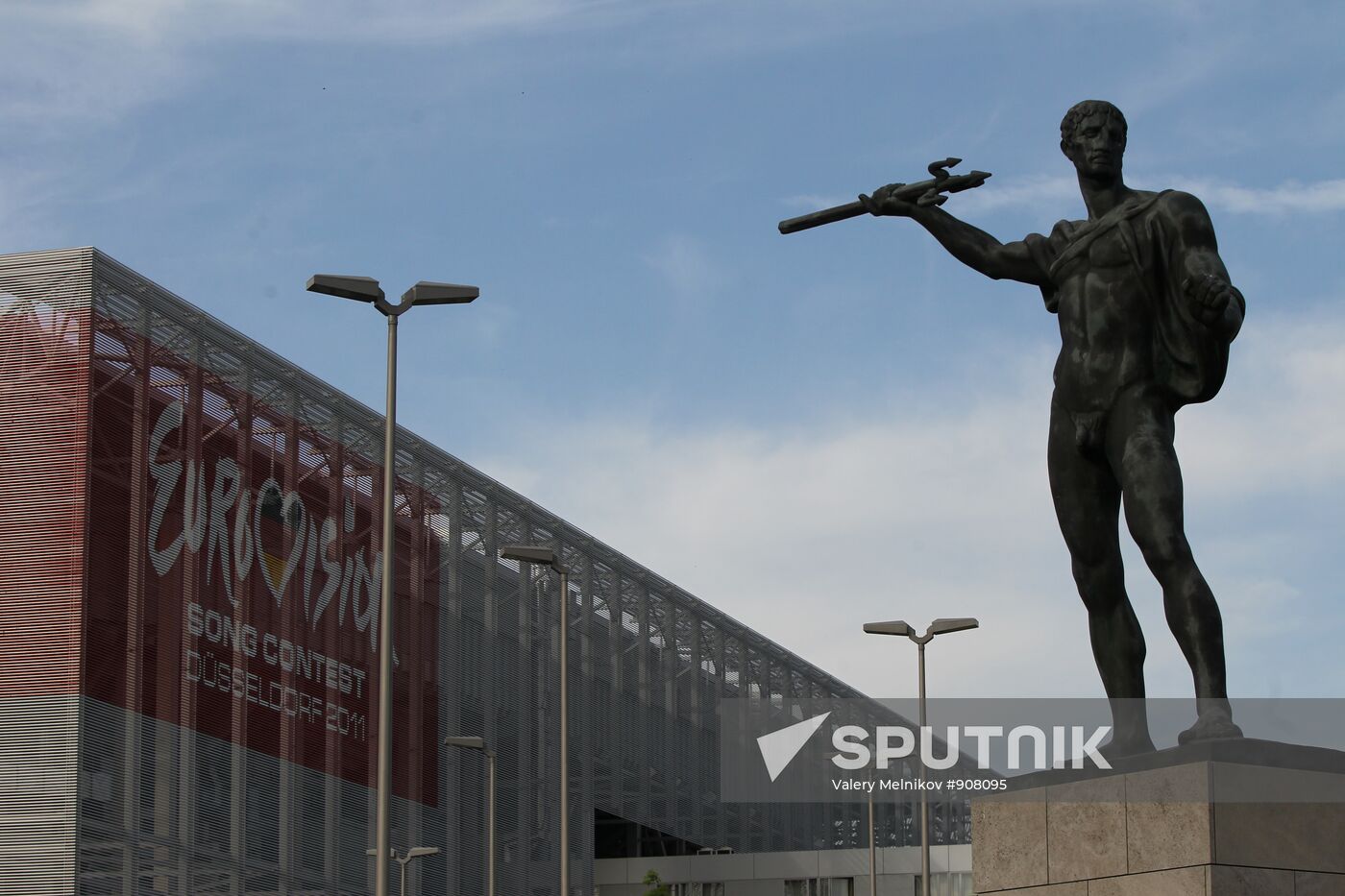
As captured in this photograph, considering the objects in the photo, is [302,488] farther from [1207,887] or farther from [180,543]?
[1207,887]

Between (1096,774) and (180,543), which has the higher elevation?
(180,543)

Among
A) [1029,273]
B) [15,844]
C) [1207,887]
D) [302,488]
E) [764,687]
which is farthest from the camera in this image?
[764,687]

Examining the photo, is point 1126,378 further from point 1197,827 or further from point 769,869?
point 769,869

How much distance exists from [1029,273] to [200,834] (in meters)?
36.4

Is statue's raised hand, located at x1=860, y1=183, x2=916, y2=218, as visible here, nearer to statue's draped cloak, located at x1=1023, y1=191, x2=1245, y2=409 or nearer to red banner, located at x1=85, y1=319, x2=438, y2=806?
statue's draped cloak, located at x1=1023, y1=191, x2=1245, y2=409

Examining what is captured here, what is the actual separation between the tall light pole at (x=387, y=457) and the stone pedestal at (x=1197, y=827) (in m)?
14.1

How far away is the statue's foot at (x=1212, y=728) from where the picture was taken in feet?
26.8

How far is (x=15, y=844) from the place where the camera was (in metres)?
38.6

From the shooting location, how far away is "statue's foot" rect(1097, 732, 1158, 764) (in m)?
8.67

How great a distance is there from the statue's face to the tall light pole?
1394 centimetres

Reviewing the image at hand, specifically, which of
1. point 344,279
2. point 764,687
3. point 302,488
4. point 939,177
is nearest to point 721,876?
point 764,687

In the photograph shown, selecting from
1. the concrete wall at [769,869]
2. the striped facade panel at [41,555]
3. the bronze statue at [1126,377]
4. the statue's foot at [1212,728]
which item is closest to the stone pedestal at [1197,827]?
the statue's foot at [1212,728]

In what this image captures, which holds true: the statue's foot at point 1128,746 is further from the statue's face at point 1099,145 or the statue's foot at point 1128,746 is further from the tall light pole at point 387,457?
the tall light pole at point 387,457

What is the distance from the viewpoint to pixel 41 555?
39438 mm
